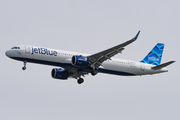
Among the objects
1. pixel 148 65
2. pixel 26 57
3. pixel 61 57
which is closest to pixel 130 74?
pixel 148 65

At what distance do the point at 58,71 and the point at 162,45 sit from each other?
65.5 feet

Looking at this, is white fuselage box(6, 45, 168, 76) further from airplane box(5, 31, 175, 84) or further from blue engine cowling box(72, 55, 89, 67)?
blue engine cowling box(72, 55, 89, 67)

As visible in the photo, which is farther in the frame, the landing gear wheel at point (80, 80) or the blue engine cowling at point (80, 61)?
the landing gear wheel at point (80, 80)

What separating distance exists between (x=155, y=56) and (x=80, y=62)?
57.5 ft

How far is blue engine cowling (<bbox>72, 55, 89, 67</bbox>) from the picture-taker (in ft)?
184

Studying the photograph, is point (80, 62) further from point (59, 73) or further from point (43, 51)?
point (59, 73)

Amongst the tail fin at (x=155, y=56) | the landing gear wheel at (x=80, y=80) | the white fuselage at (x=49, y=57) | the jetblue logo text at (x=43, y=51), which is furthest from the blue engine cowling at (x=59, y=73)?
the tail fin at (x=155, y=56)

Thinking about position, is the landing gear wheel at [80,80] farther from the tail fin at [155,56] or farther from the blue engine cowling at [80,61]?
the tail fin at [155,56]

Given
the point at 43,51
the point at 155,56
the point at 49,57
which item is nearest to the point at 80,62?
the point at 49,57

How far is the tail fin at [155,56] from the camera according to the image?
66738mm

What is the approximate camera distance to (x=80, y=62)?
56156mm

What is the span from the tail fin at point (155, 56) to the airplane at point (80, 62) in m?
1.84

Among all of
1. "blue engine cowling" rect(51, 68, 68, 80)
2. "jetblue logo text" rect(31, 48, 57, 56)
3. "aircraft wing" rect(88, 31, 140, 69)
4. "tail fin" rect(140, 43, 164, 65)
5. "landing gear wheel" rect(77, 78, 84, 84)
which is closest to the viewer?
"aircraft wing" rect(88, 31, 140, 69)

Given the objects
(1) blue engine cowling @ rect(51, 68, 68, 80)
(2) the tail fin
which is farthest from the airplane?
(2) the tail fin
